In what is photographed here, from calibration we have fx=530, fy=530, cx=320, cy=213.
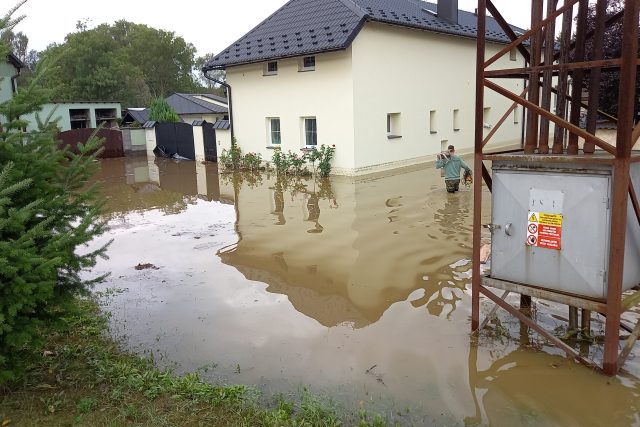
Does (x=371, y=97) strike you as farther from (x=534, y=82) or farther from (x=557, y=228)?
(x=557, y=228)

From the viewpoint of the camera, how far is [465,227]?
34.6 feet

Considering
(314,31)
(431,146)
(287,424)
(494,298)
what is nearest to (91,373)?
(287,424)

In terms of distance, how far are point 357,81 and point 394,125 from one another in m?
2.95

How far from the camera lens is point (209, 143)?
23.6m

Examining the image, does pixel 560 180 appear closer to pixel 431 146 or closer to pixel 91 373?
pixel 91 373

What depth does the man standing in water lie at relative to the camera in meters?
13.4

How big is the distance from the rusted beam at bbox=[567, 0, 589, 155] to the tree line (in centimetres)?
3961

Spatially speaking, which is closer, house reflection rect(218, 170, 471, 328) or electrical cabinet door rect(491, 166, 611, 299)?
electrical cabinet door rect(491, 166, 611, 299)

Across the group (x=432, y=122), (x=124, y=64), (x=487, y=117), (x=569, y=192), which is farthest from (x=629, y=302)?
(x=124, y=64)

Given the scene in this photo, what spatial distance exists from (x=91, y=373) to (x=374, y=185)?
471 inches

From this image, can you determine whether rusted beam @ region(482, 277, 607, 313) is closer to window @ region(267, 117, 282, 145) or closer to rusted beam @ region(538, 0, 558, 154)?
rusted beam @ region(538, 0, 558, 154)

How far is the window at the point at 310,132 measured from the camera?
60.9ft

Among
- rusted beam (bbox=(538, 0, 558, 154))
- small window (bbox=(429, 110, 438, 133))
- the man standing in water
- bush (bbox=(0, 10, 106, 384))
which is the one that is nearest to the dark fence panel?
small window (bbox=(429, 110, 438, 133))

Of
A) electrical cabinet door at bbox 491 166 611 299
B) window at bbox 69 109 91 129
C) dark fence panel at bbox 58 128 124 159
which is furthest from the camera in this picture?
window at bbox 69 109 91 129
